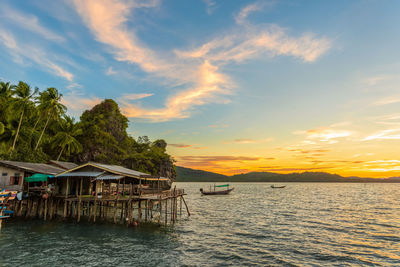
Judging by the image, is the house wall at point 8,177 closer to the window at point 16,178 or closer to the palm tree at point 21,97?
the window at point 16,178

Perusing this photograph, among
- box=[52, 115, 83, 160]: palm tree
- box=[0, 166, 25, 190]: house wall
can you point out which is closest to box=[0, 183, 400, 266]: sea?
box=[0, 166, 25, 190]: house wall

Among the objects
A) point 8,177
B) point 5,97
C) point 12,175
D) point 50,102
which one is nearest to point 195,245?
point 12,175

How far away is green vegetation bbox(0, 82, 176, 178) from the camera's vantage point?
47969 mm

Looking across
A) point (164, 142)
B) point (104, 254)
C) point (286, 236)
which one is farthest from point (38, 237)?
point (164, 142)

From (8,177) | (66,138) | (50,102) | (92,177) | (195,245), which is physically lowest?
(195,245)

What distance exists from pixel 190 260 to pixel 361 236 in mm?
20446

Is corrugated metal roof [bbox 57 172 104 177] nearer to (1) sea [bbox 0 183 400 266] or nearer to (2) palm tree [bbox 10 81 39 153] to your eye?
(1) sea [bbox 0 183 400 266]

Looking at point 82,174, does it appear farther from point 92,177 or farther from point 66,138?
point 66,138

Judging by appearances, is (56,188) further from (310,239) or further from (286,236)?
(310,239)

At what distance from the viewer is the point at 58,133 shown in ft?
186

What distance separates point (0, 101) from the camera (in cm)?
4834

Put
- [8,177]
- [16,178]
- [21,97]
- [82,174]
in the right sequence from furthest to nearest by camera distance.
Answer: [21,97]
[16,178]
[8,177]
[82,174]

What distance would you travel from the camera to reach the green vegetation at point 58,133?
4797 centimetres

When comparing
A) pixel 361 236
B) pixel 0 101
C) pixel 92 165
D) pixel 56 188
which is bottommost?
pixel 361 236
